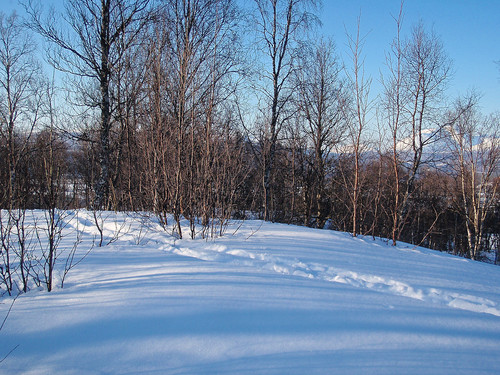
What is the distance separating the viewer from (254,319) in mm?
2080

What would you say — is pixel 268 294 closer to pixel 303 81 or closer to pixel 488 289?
pixel 488 289

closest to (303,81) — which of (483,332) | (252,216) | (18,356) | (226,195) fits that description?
(252,216)

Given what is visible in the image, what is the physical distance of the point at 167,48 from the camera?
5520 millimetres

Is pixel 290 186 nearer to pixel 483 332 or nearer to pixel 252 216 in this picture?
pixel 252 216

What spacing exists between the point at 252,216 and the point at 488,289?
34.7 feet

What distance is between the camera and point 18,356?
1646 millimetres

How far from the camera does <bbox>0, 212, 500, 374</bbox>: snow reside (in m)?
1.63

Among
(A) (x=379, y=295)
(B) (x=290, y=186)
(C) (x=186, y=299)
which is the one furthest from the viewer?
(B) (x=290, y=186)

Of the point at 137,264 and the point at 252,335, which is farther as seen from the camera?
the point at 137,264

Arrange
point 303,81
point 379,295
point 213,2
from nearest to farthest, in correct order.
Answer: point 379,295 → point 213,2 → point 303,81

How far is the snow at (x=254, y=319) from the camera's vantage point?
1.63 m

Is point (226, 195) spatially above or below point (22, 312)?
above

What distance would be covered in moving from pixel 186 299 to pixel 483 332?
2364 mm

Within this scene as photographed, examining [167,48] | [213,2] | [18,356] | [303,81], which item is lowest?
[18,356]
